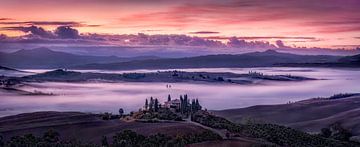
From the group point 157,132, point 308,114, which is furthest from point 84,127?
point 308,114

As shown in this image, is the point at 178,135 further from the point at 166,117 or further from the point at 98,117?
the point at 98,117

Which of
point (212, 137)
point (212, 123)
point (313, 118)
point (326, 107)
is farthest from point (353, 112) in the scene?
point (212, 137)

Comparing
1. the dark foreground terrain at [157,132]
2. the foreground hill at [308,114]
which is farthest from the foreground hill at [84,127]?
the foreground hill at [308,114]

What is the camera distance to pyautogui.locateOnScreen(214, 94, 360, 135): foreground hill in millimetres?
125250

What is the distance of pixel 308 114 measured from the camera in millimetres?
152125

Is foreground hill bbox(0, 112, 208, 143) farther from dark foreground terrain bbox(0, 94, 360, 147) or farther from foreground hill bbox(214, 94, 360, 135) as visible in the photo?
foreground hill bbox(214, 94, 360, 135)

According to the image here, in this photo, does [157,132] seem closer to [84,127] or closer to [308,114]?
[84,127]

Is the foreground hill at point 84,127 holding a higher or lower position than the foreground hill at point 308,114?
higher

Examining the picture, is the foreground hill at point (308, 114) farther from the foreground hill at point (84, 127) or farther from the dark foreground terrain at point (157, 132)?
the foreground hill at point (84, 127)

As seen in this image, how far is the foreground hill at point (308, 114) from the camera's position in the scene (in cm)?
12525

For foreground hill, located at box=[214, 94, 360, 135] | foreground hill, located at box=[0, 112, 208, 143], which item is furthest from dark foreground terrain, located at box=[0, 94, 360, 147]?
foreground hill, located at box=[214, 94, 360, 135]

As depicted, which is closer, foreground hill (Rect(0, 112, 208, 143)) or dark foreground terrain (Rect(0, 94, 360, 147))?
dark foreground terrain (Rect(0, 94, 360, 147))

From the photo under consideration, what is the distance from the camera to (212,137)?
221 ft

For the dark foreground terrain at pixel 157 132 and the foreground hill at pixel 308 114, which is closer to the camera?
the dark foreground terrain at pixel 157 132
